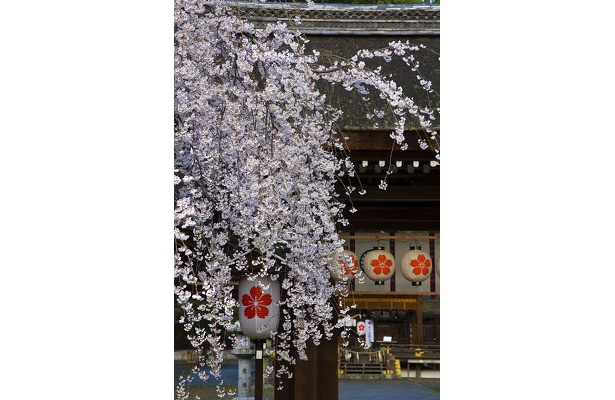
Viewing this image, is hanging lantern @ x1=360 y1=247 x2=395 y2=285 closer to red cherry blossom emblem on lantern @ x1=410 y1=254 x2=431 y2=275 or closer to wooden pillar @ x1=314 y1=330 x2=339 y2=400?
red cherry blossom emblem on lantern @ x1=410 y1=254 x2=431 y2=275

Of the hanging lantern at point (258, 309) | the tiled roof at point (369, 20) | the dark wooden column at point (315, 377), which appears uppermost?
the tiled roof at point (369, 20)

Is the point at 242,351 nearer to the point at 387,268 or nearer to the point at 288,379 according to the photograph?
the point at 387,268

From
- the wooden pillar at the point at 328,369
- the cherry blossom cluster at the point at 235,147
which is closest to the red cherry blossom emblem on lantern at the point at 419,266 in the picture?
the wooden pillar at the point at 328,369

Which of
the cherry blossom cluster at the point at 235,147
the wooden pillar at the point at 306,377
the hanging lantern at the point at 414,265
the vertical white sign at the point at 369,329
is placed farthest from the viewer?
the vertical white sign at the point at 369,329

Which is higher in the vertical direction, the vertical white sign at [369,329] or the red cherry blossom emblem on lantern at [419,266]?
the red cherry blossom emblem on lantern at [419,266]

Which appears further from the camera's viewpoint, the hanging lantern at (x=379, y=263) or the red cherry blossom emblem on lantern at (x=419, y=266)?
the red cherry blossom emblem on lantern at (x=419, y=266)

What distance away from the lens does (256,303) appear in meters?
4.83

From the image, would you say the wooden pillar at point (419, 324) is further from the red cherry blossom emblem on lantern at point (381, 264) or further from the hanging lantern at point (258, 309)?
the hanging lantern at point (258, 309)

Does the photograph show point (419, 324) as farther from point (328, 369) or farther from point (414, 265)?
point (328, 369)

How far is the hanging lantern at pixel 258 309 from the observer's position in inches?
190

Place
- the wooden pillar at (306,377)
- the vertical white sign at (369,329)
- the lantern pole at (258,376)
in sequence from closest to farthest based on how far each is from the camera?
1. the lantern pole at (258,376)
2. the wooden pillar at (306,377)
3. the vertical white sign at (369,329)

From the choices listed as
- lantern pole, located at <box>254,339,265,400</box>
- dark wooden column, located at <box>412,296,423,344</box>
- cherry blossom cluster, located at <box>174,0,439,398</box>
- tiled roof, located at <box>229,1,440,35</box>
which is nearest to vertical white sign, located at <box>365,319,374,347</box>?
dark wooden column, located at <box>412,296,423,344</box>

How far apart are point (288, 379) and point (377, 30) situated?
3.13 meters
